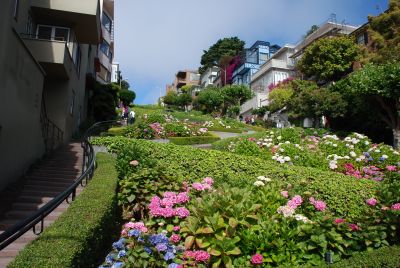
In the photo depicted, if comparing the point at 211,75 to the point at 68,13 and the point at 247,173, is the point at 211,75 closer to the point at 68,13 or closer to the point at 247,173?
the point at 68,13

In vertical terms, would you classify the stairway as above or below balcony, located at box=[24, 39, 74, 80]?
below

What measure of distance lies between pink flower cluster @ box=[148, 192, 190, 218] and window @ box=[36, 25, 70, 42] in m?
14.0

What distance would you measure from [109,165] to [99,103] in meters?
19.3

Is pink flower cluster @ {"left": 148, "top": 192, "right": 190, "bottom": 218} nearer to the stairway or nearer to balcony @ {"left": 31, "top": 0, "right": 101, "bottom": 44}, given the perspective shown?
the stairway

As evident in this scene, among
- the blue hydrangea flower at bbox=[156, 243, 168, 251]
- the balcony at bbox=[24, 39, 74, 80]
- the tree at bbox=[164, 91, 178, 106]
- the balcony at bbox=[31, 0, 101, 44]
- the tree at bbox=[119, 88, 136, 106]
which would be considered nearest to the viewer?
the blue hydrangea flower at bbox=[156, 243, 168, 251]

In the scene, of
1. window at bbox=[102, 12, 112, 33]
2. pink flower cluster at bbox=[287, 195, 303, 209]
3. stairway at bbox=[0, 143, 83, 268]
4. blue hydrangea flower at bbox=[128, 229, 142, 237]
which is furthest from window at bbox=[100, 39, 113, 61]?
blue hydrangea flower at bbox=[128, 229, 142, 237]

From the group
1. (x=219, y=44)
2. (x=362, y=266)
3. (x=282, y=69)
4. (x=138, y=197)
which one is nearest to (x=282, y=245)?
(x=362, y=266)

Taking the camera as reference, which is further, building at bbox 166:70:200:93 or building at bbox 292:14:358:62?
building at bbox 166:70:200:93

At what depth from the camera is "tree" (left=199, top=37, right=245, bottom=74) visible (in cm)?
8405

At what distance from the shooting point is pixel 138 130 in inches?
825

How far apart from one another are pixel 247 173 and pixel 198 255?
536cm

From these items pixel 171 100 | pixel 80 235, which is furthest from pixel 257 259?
pixel 171 100

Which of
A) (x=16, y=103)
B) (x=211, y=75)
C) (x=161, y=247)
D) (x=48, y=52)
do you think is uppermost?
(x=211, y=75)

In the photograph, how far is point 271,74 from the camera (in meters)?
53.0
